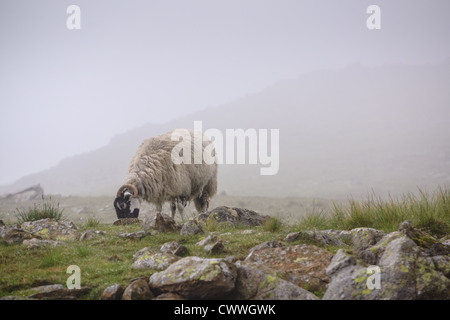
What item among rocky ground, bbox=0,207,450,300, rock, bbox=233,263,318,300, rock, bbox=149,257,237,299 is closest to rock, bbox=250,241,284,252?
rocky ground, bbox=0,207,450,300

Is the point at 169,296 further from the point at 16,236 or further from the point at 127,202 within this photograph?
the point at 127,202

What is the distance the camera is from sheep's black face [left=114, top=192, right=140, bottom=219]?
12680mm

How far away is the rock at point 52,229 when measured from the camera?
1016cm

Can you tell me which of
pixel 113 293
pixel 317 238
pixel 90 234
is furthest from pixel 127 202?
pixel 317 238

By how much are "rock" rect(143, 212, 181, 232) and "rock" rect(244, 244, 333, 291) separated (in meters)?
3.86

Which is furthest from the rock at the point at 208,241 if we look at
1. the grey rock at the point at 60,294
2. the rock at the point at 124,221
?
the rock at the point at 124,221

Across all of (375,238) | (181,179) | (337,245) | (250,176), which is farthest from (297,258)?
(250,176)

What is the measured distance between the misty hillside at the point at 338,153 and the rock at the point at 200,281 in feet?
245

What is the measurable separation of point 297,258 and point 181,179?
27.9 ft

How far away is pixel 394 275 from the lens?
5.71m

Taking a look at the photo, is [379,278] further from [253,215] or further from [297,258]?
[253,215]

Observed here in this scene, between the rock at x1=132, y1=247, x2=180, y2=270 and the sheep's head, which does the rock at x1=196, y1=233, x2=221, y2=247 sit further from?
the sheep's head

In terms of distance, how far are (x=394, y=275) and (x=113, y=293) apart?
4814 millimetres

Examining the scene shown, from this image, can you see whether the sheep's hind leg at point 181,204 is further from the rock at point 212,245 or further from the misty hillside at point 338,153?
the misty hillside at point 338,153
